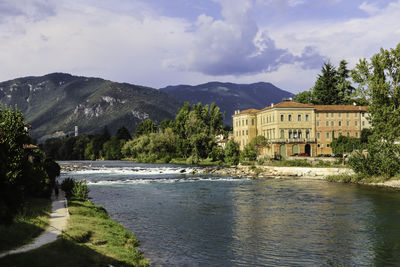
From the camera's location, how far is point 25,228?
56.7ft

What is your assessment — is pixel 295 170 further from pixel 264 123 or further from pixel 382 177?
pixel 264 123

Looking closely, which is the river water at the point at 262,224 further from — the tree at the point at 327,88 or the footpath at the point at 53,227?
the tree at the point at 327,88

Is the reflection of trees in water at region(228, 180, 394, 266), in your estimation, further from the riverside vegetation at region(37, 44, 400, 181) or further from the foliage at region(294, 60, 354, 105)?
the foliage at region(294, 60, 354, 105)

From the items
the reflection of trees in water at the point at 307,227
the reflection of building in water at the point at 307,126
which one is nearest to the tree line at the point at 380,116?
the reflection of trees in water at the point at 307,227

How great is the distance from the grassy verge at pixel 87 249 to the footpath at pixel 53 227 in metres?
0.35

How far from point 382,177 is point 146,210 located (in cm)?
3193

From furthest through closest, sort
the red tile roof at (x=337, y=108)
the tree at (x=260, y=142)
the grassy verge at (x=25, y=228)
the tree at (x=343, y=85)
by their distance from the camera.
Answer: the tree at (x=343, y=85), the red tile roof at (x=337, y=108), the tree at (x=260, y=142), the grassy verge at (x=25, y=228)

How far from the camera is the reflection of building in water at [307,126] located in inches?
3413

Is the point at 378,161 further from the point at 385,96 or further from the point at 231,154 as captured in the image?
the point at 231,154

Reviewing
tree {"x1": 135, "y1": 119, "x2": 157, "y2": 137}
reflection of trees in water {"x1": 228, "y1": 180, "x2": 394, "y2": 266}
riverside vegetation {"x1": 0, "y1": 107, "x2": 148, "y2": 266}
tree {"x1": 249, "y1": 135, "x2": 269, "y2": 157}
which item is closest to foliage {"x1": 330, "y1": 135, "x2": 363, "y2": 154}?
tree {"x1": 249, "y1": 135, "x2": 269, "y2": 157}

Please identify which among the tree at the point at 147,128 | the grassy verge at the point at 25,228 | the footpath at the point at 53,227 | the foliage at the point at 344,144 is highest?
the tree at the point at 147,128

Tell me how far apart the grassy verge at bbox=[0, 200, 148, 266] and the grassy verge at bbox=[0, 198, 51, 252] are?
1.17 meters

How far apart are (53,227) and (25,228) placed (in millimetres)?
1605

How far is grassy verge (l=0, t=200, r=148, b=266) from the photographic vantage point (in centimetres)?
1363
